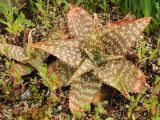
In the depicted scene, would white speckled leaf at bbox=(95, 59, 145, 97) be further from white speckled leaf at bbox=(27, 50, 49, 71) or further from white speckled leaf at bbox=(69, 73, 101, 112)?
white speckled leaf at bbox=(27, 50, 49, 71)

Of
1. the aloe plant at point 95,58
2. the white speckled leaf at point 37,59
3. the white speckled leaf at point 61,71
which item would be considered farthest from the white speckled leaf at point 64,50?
the white speckled leaf at point 37,59

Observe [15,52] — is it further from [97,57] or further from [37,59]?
[97,57]

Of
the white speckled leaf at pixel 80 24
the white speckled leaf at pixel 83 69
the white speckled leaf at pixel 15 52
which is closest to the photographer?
the white speckled leaf at pixel 83 69

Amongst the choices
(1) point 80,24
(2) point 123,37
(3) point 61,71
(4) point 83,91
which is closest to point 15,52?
(3) point 61,71

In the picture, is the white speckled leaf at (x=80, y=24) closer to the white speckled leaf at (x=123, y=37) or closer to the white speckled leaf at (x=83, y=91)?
the white speckled leaf at (x=123, y=37)

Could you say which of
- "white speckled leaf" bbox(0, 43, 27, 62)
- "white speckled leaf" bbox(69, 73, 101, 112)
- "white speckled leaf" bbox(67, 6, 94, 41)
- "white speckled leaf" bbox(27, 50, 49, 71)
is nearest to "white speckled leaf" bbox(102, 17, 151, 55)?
"white speckled leaf" bbox(67, 6, 94, 41)

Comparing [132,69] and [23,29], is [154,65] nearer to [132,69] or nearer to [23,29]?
[132,69]
